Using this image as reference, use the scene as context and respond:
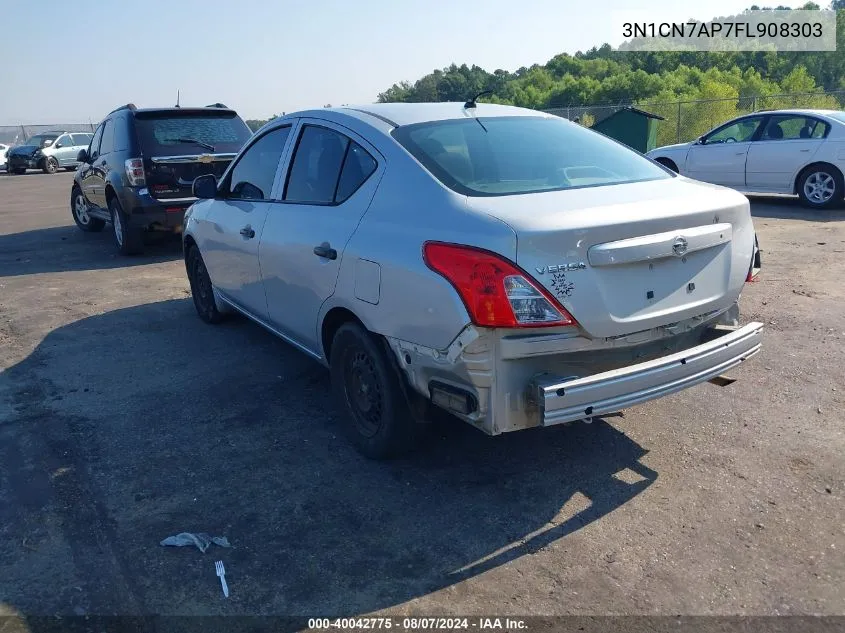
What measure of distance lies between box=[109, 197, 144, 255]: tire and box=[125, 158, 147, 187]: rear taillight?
594mm

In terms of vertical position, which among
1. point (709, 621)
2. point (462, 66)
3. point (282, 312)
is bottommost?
point (709, 621)

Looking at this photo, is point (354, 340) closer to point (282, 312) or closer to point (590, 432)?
point (282, 312)

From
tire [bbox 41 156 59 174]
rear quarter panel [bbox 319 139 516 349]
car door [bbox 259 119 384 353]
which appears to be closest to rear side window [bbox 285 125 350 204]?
car door [bbox 259 119 384 353]

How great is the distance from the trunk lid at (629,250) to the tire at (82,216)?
35.0 ft

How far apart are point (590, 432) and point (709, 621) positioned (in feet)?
5.16

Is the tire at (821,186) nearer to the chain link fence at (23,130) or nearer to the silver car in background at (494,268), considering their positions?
the silver car in background at (494,268)

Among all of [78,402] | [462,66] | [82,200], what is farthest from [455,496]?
[462,66]

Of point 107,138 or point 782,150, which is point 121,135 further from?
point 782,150

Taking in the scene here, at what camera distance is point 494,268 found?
9.57ft

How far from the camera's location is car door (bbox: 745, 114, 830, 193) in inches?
448

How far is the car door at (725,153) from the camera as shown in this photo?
40.3ft

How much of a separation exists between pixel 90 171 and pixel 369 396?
357 inches

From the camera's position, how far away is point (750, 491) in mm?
3434

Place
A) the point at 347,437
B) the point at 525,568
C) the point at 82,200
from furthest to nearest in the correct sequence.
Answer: the point at 82,200 < the point at 347,437 < the point at 525,568
